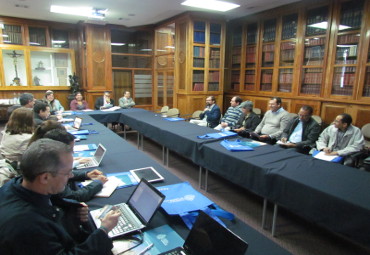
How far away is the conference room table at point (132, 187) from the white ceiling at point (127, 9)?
9.70 ft

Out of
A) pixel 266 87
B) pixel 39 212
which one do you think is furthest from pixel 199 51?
pixel 39 212

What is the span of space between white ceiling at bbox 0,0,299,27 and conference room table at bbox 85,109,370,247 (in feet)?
11.5

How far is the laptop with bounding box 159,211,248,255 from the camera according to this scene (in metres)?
0.97

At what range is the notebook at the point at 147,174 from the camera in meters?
1.86

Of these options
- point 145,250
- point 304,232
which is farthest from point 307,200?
point 145,250

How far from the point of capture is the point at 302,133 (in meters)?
3.61

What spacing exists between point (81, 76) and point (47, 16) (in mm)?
1894

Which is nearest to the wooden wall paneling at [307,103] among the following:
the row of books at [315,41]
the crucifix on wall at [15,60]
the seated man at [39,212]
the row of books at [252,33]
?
the row of books at [315,41]

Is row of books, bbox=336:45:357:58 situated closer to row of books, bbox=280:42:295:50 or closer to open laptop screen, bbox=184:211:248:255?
row of books, bbox=280:42:295:50

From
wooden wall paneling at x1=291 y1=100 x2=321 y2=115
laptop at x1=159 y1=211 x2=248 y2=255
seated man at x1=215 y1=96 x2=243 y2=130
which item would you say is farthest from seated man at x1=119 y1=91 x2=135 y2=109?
laptop at x1=159 y1=211 x2=248 y2=255

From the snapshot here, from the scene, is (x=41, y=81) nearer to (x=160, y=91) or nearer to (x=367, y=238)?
(x=160, y=91)

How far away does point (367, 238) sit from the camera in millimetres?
1655

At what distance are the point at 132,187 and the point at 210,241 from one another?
845 millimetres

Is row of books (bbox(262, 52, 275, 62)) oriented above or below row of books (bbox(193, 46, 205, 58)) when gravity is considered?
below
